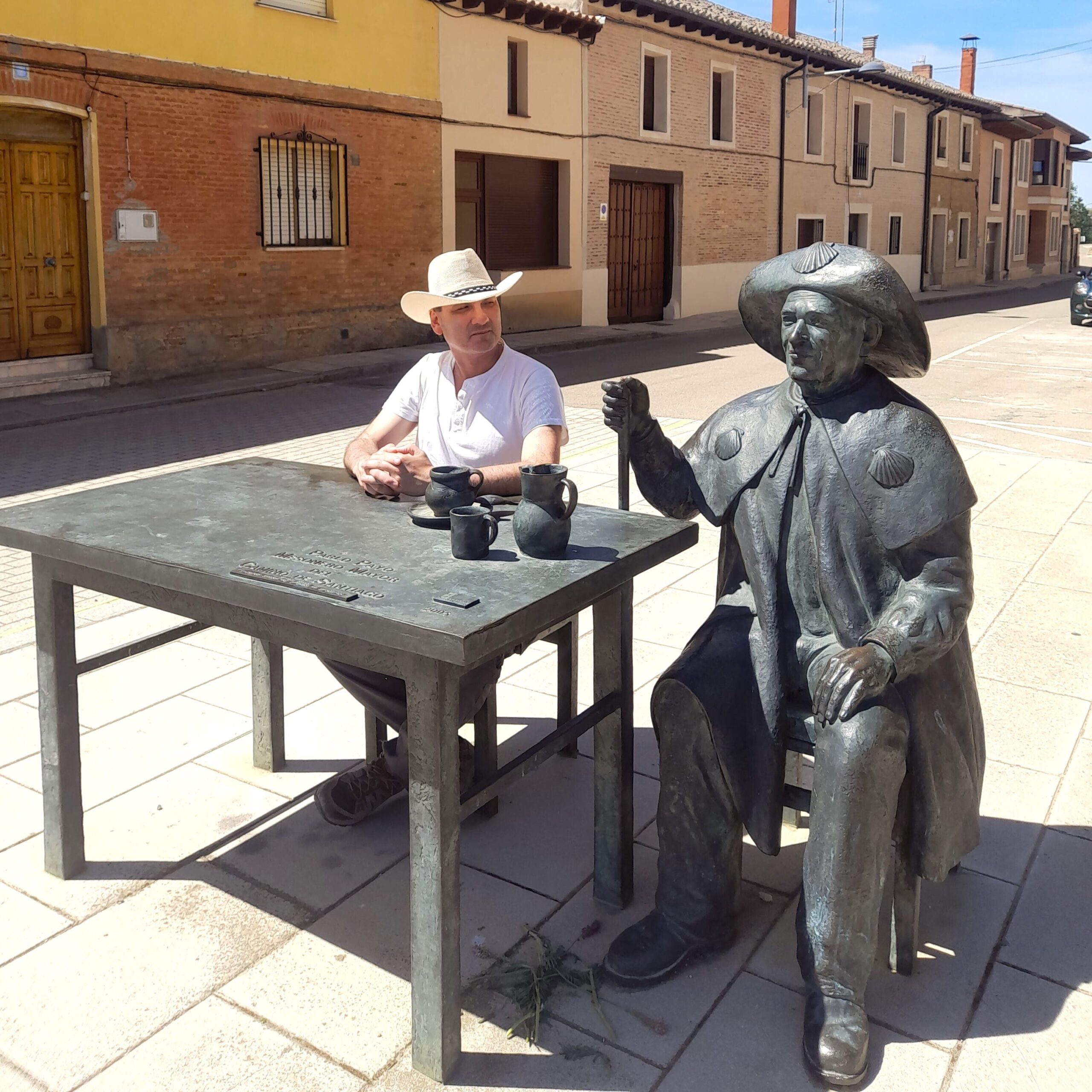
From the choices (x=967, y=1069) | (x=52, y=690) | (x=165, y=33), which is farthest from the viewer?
(x=165, y=33)

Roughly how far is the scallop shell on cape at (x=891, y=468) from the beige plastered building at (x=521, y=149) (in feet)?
46.7

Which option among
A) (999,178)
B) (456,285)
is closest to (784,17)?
(999,178)

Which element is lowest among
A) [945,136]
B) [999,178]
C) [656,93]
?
[656,93]

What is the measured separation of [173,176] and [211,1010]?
1195 centimetres

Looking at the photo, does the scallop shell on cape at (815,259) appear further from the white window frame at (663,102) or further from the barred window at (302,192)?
the white window frame at (663,102)

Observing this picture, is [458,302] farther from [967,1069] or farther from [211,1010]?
[967,1069]

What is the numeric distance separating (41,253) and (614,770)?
1124 centimetres

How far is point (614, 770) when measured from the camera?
290 cm

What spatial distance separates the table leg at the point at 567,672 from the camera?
3576 mm

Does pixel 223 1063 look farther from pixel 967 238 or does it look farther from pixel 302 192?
pixel 967 238

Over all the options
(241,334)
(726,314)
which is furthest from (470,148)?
(726,314)

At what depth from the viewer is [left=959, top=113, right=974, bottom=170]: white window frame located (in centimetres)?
3456

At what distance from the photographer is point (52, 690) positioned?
9.71 feet

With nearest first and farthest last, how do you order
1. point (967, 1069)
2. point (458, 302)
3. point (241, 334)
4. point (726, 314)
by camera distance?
point (967, 1069) → point (458, 302) → point (241, 334) → point (726, 314)
